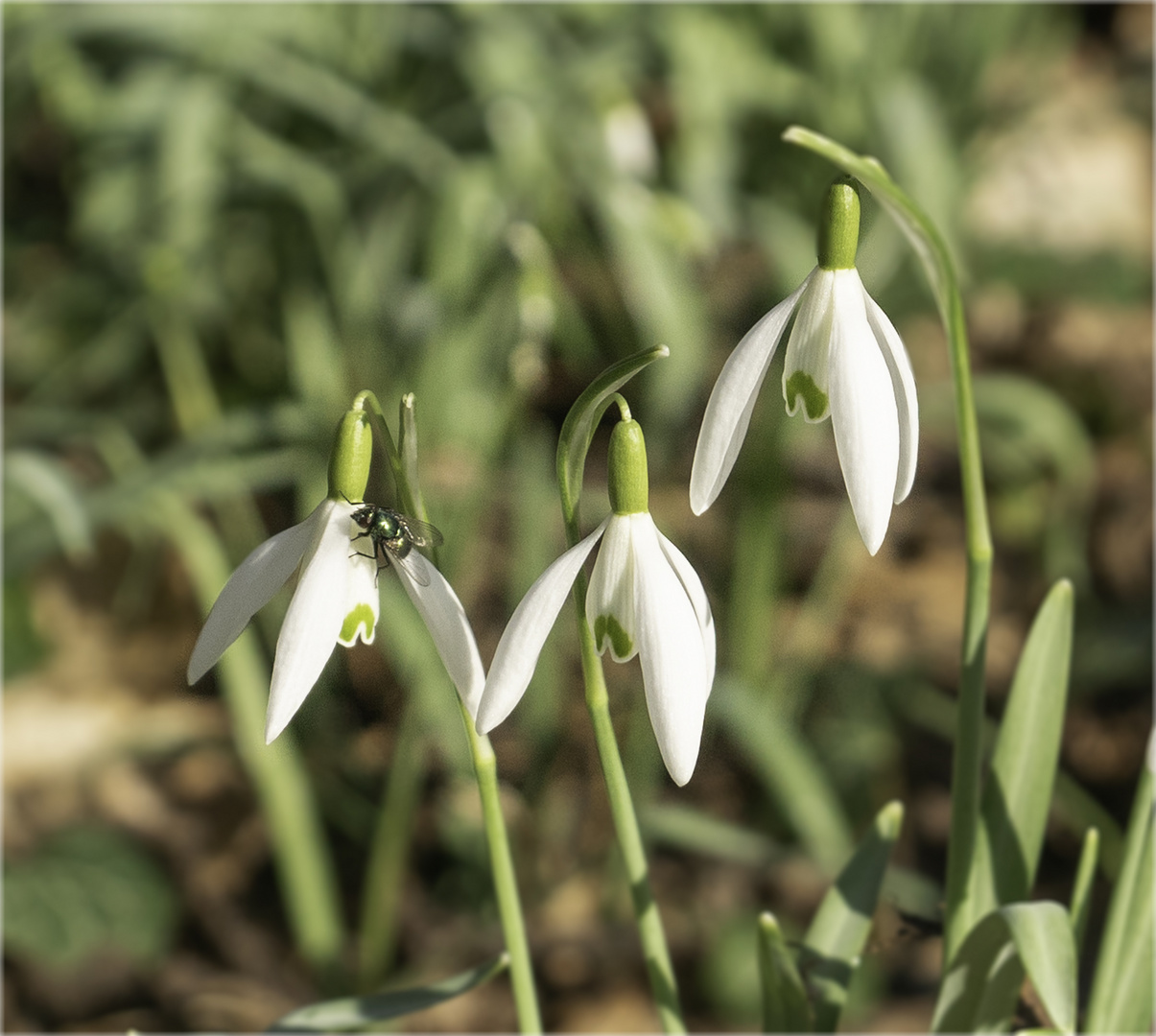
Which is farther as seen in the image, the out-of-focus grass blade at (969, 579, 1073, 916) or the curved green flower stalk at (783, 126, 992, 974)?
the out-of-focus grass blade at (969, 579, 1073, 916)

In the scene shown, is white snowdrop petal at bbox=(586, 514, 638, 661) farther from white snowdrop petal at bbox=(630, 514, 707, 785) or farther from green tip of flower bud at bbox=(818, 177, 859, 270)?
green tip of flower bud at bbox=(818, 177, 859, 270)

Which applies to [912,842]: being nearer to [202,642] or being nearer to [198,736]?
[198,736]

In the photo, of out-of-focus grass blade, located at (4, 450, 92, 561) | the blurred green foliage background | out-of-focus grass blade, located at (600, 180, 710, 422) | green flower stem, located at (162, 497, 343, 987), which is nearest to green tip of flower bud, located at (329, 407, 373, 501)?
the blurred green foliage background

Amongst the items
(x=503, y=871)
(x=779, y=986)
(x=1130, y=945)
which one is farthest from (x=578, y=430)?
(x=1130, y=945)

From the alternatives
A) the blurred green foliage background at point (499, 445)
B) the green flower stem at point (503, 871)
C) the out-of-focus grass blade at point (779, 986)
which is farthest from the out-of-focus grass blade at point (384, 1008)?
the blurred green foliage background at point (499, 445)

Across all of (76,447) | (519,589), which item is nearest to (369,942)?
(519,589)

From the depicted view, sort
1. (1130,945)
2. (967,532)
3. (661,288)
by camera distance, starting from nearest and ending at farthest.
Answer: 1. (967,532)
2. (1130,945)
3. (661,288)

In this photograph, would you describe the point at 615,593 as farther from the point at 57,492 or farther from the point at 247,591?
the point at 57,492
